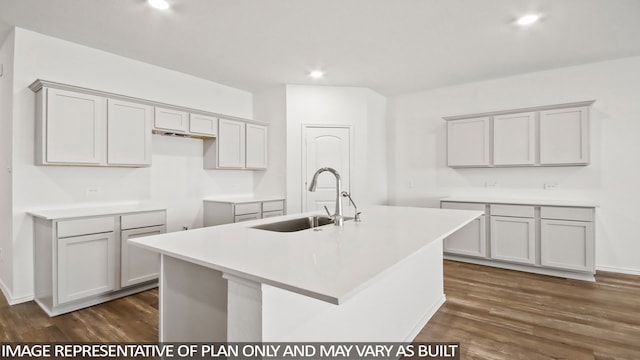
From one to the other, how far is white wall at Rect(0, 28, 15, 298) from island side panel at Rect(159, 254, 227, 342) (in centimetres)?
A: 244

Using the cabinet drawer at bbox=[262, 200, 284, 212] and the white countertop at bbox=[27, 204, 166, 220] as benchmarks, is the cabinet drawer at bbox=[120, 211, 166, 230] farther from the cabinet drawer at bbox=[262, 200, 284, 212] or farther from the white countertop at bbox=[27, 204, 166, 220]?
the cabinet drawer at bbox=[262, 200, 284, 212]

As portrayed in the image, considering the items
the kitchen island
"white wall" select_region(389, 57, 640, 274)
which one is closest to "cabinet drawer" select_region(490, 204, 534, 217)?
"white wall" select_region(389, 57, 640, 274)

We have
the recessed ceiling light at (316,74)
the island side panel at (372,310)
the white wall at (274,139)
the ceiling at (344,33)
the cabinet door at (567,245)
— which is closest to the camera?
the island side panel at (372,310)

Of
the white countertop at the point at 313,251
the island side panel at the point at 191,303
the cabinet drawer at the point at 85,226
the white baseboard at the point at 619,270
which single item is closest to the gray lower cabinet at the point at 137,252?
the cabinet drawer at the point at 85,226

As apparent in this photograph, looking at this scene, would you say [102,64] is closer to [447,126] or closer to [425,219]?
[425,219]

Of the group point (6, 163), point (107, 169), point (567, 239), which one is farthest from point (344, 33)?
A: point (6, 163)

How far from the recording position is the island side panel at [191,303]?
4.64 ft

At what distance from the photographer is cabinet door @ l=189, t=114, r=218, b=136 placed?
394 cm

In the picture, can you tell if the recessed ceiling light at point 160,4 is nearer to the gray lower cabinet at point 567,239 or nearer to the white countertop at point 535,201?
the white countertop at point 535,201

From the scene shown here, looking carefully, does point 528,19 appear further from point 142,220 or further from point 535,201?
point 142,220

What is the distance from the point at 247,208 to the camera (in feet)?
14.0

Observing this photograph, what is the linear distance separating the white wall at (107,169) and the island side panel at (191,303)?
2358mm

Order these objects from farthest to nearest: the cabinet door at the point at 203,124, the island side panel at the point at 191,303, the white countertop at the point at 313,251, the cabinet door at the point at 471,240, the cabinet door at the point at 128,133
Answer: the cabinet door at the point at 471,240 → the cabinet door at the point at 203,124 → the cabinet door at the point at 128,133 → the island side panel at the point at 191,303 → the white countertop at the point at 313,251

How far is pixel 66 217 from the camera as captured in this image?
2658mm
